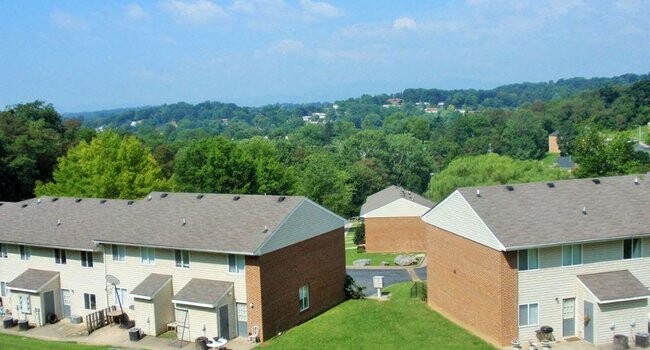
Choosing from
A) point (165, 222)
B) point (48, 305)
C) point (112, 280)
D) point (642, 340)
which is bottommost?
point (48, 305)

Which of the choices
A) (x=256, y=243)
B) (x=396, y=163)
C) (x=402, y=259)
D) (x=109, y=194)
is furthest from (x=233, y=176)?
(x=396, y=163)

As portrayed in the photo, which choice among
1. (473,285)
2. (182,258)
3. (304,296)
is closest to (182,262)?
(182,258)

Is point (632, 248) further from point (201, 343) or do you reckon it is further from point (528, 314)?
point (201, 343)

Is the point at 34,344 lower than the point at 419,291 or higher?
lower

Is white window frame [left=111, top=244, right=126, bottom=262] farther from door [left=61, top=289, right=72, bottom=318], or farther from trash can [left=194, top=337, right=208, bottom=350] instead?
trash can [left=194, top=337, right=208, bottom=350]

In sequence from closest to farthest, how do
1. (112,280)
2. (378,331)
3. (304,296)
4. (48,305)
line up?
1. (378,331)
2. (304,296)
3. (112,280)
4. (48,305)

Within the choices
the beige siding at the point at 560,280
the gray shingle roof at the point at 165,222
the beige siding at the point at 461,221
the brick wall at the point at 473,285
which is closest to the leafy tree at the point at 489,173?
the brick wall at the point at 473,285

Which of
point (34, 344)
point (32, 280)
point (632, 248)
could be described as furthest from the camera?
point (32, 280)
